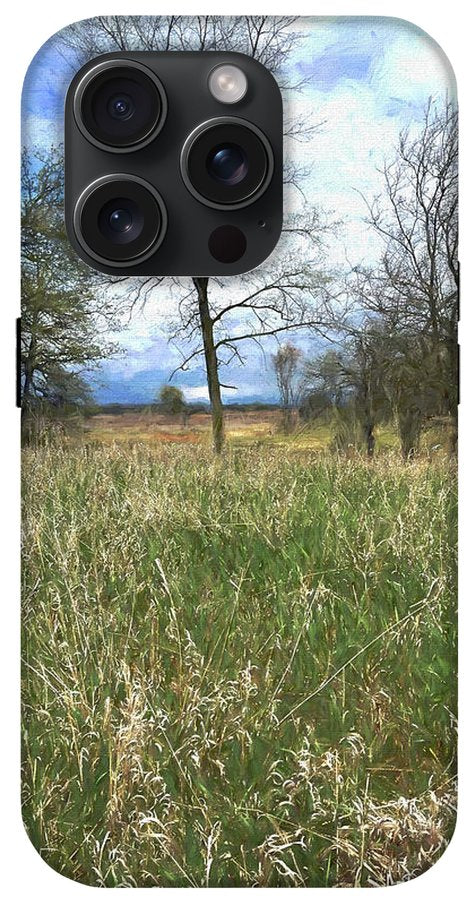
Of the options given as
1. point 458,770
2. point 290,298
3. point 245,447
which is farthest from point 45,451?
point 458,770

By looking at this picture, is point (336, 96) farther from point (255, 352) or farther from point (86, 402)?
point (86, 402)

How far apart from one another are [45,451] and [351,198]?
1.23m

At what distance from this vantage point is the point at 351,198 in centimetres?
405

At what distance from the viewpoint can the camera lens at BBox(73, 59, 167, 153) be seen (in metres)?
4.00

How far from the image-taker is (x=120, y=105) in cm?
403

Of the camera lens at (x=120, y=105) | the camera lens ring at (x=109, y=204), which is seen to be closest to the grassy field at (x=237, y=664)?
the camera lens ring at (x=109, y=204)

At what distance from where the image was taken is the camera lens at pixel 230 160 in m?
4.00

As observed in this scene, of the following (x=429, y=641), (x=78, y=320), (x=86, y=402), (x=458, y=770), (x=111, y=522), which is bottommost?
(x=458, y=770)

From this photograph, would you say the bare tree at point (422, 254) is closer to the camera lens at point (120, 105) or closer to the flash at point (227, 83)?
the flash at point (227, 83)

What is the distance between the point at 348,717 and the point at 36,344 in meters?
1.50

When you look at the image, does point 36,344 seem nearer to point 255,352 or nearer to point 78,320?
point 78,320

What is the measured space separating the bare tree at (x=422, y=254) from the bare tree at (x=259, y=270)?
0.60 ft

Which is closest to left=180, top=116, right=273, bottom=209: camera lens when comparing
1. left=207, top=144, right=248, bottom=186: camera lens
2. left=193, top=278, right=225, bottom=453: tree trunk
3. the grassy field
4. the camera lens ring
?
left=207, top=144, right=248, bottom=186: camera lens

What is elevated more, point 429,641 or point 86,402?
point 86,402
